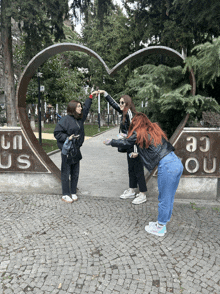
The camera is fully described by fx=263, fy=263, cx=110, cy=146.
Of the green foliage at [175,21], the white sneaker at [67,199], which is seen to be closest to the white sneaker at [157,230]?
the white sneaker at [67,199]

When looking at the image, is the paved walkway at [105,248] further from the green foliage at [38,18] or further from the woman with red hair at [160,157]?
the green foliage at [38,18]

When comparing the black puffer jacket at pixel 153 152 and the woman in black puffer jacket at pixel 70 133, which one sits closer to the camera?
the black puffer jacket at pixel 153 152

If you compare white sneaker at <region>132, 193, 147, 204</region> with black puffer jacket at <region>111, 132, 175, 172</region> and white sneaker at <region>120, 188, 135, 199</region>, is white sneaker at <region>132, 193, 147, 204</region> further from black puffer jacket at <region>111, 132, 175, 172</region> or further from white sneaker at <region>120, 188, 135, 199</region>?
black puffer jacket at <region>111, 132, 175, 172</region>

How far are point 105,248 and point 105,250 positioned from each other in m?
0.05

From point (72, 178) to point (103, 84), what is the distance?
23.0m

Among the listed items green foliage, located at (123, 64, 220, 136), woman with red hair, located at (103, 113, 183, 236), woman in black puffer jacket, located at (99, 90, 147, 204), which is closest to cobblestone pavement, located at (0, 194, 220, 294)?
woman in black puffer jacket, located at (99, 90, 147, 204)

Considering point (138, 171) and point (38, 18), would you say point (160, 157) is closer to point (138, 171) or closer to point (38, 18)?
point (138, 171)

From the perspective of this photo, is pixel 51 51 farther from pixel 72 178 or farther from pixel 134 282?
pixel 134 282

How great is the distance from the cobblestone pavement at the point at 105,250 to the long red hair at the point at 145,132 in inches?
48.8

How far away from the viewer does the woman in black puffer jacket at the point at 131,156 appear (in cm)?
419

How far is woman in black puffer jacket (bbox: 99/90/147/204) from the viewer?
4.19m

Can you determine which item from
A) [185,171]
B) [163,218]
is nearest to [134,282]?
[163,218]

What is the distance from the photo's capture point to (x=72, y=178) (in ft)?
15.9

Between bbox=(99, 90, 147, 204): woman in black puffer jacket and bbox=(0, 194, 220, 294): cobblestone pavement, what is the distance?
0.32 meters
